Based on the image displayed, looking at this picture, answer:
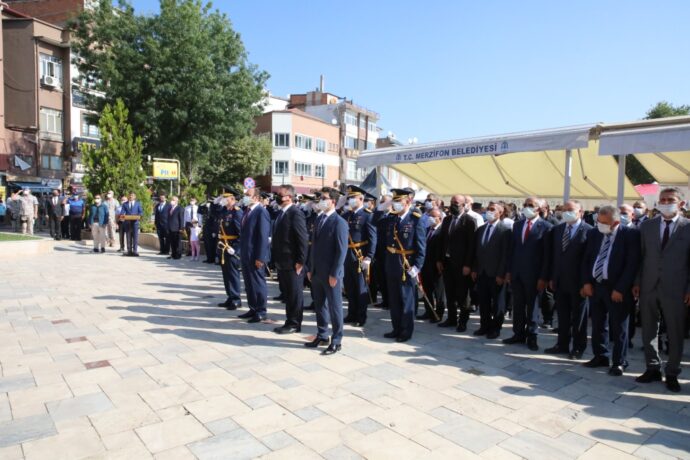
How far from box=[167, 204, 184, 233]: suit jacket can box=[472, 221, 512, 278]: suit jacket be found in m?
9.96

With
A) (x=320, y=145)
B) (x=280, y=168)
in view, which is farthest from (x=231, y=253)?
(x=320, y=145)

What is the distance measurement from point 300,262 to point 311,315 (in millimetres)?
1678

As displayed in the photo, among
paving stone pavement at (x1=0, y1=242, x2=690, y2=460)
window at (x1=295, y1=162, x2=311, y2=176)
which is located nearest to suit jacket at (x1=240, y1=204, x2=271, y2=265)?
paving stone pavement at (x1=0, y1=242, x2=690, y2=460)

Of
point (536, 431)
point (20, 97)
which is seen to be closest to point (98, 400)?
point (536, 431)

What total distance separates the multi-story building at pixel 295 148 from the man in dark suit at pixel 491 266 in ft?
115

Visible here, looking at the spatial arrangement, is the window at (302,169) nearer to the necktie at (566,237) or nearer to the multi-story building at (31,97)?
the multi-story building at (31,97)

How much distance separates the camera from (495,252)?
20.3 feet

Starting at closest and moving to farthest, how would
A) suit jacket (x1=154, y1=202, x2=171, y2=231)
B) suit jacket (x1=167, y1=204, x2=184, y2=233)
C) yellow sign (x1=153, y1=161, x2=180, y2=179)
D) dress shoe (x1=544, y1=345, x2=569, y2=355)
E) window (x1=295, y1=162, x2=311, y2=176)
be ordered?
1. dress shoe (x1=544, y1=345, x2=569, y2=355)
2. suit jacket (x1=167, y1=204, x2=184, y2=233)
3. suit jacket (x1=154, y1=202, x2=171, y2=231)
4. yellow sign (x1=153, y1=161, x2=180, y2=179)
5. window (x1=295, y1=162, x2=311, y2=176)

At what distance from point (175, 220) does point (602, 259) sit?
11711 millimetres

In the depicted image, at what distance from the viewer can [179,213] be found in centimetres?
1389

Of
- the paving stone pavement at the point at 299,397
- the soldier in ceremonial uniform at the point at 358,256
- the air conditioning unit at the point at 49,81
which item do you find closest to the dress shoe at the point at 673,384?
the paving stone pavement at the point at 299,397

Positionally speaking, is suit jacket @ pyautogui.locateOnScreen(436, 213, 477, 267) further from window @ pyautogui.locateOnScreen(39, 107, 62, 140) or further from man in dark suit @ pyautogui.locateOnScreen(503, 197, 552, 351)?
window @ pyautogui.locateOnScreen(39, 107, 62, 140)

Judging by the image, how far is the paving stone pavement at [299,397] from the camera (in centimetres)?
338

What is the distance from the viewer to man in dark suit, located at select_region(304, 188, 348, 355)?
5.52 metres
